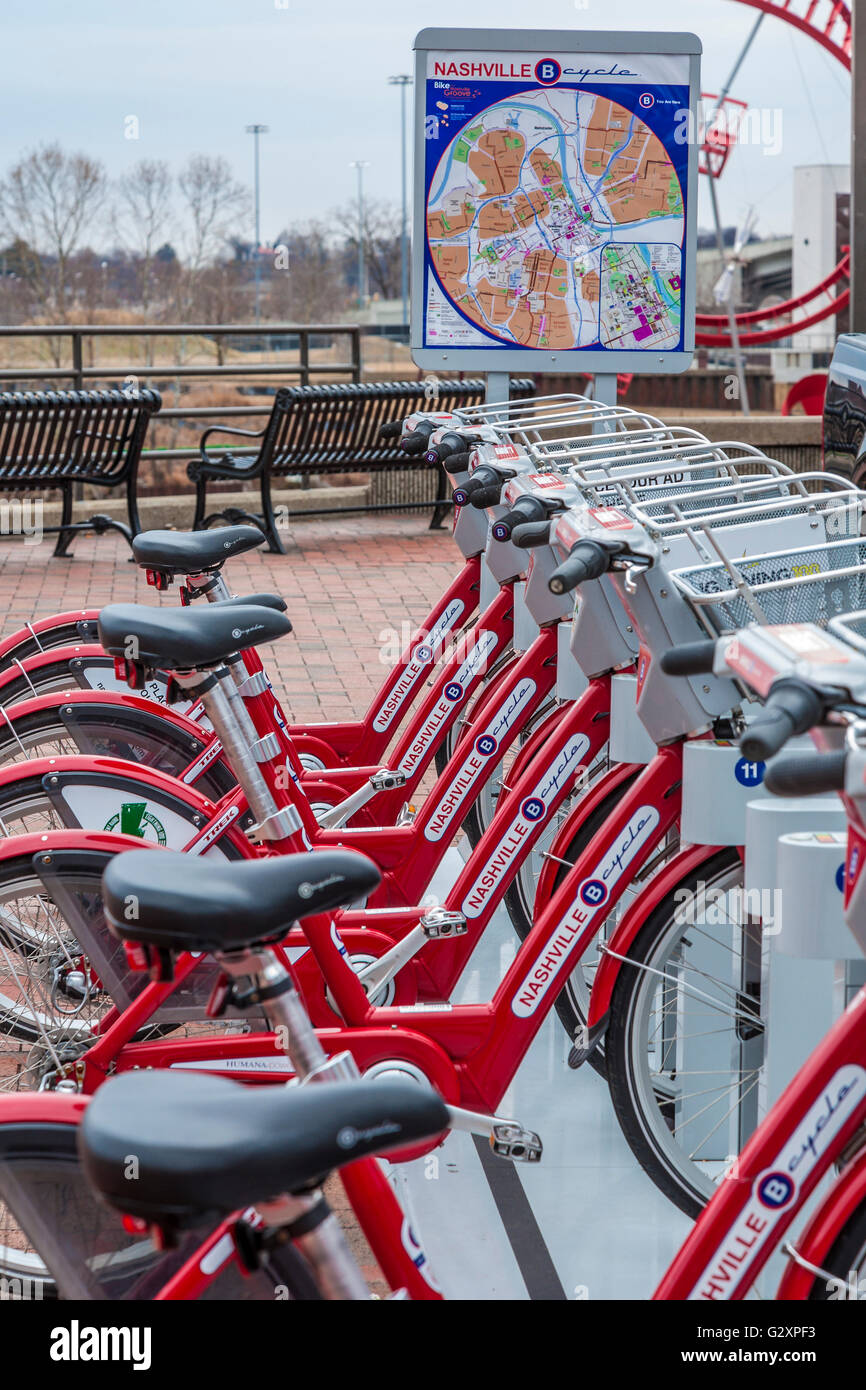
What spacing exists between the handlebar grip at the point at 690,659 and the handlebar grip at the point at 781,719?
0.24 metres

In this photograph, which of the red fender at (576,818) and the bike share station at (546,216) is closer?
the red fender at (576,818)

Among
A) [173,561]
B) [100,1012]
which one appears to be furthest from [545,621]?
[100,1012]

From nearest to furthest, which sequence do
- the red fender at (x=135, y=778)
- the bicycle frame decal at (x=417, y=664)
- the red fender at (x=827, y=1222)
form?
1. the red fender at (x=827, y=1222)
2. the red fender at (x=135, y=778)
3. the bicycle frame decal at (x=417, y=664)

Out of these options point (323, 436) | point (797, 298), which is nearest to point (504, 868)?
point (323, 436)

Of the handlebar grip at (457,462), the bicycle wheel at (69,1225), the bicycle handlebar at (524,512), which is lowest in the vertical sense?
the bicycle wheel at (69,1225)

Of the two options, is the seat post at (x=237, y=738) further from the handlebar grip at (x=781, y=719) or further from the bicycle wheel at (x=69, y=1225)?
the handlebar grip at (x=781, y=719)

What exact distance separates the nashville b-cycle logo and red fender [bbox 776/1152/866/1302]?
1684 millimetres

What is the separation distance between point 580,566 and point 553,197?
2.73 meters

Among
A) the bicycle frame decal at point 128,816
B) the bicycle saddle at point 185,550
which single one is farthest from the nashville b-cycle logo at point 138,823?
the bicycle saddle at point 185,550

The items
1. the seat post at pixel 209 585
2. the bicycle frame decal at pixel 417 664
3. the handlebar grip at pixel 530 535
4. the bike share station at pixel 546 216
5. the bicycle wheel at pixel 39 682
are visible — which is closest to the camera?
the handlebar grip at pixel 530 535

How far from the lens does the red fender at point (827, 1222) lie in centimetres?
179

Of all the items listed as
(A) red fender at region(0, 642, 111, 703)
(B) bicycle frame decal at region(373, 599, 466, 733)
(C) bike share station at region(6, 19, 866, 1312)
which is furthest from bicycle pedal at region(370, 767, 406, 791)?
(A) red fender at region(0, 642, 111, 703)
